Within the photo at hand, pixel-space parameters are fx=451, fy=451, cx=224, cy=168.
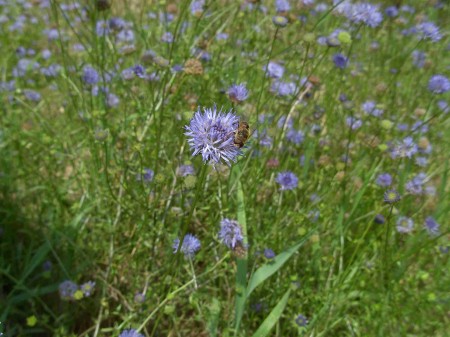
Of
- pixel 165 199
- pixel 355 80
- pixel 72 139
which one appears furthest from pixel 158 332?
pixel 355 80

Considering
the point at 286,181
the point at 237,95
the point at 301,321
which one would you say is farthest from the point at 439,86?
the point at 301,321

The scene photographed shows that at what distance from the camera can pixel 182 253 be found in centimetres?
179

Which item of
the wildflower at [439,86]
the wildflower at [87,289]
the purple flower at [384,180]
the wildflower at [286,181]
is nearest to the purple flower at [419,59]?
the wildflower at [439,86]

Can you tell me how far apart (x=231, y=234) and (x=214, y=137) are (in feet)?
2.13

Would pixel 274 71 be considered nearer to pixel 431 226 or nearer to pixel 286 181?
pixel 286 181

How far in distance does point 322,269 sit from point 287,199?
399 mm

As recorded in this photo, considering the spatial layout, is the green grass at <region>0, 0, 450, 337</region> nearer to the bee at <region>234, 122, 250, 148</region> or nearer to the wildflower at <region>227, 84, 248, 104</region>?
the wildflower at <region>227, 84, 248, 104</region>

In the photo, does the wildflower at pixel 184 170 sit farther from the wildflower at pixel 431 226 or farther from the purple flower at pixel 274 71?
the wildflower at pixel 431 226

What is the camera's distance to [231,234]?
1671mm

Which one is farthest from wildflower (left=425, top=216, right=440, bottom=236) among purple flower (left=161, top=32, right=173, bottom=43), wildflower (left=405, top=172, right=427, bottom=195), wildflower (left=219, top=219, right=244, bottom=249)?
purple flower (left=161, top=32, right=173, bottom=43)

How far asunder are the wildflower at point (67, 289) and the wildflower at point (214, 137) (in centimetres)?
100

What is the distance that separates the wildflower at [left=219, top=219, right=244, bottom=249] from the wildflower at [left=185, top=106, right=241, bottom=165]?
1.94 ft

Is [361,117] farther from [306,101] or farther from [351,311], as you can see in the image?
[351,311]

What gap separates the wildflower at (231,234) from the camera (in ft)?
5.40
